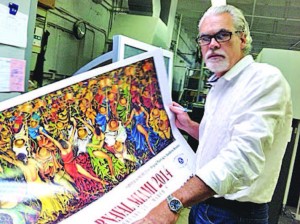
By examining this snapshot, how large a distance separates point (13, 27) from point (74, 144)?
499 millimetres

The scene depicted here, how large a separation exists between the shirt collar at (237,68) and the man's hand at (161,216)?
2.04ft

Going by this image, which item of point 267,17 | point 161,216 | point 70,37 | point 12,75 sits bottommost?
point 161,216

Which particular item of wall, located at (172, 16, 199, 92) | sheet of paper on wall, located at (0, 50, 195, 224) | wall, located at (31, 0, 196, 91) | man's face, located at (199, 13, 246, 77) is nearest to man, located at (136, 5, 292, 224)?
man's face, located at (199, 13, 246, 77)

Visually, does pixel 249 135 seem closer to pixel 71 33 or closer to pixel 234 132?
pixel 234 132

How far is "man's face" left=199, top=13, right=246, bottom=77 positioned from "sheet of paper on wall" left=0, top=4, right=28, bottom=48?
25.6 inches

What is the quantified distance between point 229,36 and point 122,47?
0.40 m

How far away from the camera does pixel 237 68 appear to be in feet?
3.94

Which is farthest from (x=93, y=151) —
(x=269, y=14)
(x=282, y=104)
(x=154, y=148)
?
(x=269, y=14)

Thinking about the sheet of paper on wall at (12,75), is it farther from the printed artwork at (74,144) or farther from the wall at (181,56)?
the wall at (181,56)

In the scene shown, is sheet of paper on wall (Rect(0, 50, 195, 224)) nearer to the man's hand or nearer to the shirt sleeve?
the man's hand

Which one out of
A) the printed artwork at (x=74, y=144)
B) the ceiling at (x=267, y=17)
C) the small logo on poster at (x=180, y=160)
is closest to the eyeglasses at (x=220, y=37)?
the printed artwork at (x=74, y=144)

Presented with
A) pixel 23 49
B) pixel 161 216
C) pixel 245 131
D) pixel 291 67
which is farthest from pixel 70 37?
pixel 161 216

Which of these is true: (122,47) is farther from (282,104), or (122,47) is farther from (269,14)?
(269,14)

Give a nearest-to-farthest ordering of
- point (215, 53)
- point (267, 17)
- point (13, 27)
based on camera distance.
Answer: point (13, 27) < point (215, 53) < point (267, 17)
